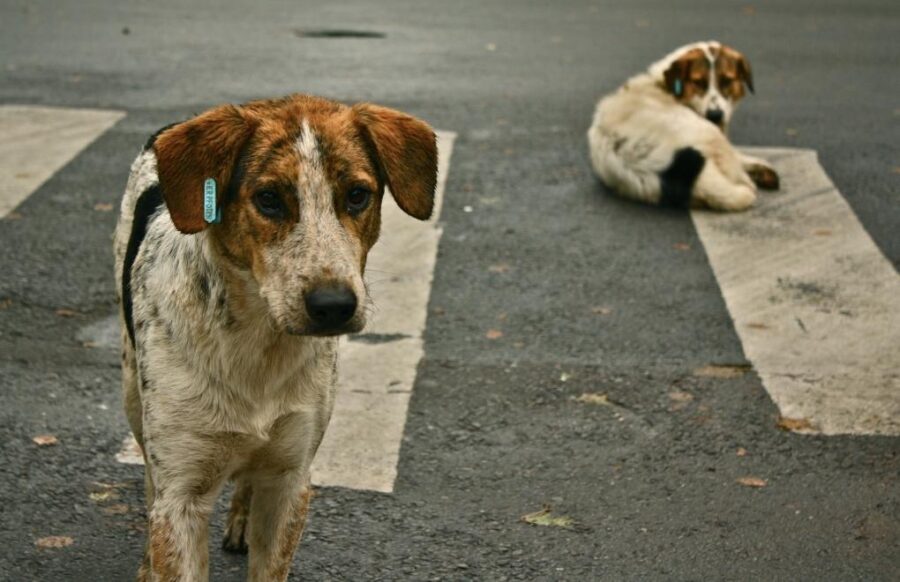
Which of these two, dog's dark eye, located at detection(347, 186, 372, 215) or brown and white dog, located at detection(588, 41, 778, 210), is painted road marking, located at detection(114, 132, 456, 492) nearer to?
brown and white dog, located at detection(588, 41, 778, 210)

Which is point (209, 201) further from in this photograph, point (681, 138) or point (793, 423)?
point (681, 138)

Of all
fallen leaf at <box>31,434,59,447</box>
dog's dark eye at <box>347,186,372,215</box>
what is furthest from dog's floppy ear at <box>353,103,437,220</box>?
fallen leaf at <box>31,434,59,447</box>

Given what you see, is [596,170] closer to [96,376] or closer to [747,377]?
[747,377]

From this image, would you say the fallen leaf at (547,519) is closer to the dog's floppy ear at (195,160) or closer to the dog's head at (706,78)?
the dog's floppy ear at (195,160)

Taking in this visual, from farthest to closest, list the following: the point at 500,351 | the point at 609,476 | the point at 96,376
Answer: the point at 500,351
the point at 96,376
the point at 609,476

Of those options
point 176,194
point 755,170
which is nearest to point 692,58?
point 755,170

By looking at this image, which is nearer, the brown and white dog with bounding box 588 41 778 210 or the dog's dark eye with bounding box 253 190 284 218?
the dog's dark eye with bounding box 253 190 284 218

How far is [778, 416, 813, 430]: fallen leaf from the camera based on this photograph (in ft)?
21.2

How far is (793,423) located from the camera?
652 cm

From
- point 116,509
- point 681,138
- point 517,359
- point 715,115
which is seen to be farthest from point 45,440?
point 715,115

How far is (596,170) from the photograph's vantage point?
32.6ft

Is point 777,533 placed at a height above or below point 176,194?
below

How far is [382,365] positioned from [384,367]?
27 mm

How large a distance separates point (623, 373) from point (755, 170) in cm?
337
